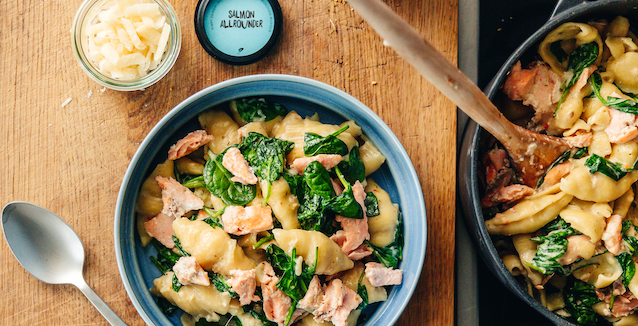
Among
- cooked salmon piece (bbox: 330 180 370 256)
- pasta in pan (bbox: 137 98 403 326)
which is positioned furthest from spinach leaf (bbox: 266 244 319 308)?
cooked salmon piece (bbox: 330 180 370 256)

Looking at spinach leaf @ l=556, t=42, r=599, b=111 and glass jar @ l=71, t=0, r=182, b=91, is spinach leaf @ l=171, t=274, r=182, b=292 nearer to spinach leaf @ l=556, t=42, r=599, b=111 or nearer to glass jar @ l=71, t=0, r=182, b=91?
glass jar @ l=71, t=0, r=182, b=91

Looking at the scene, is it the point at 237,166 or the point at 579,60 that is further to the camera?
the point at 579,60

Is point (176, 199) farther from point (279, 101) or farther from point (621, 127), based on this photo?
point (621, 127)

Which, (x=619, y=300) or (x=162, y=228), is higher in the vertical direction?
(x=619, y=300)

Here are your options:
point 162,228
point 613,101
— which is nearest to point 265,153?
point 162,228

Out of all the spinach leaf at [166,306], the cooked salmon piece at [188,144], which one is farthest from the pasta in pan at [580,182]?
the spinach leaf at [166,306]

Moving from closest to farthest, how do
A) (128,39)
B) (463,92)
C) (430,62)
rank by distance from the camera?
(430,62), (463,92), (128,39)

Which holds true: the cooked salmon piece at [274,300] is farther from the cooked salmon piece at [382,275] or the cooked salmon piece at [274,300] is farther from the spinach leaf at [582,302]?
the spinach leaf at [582,302]
